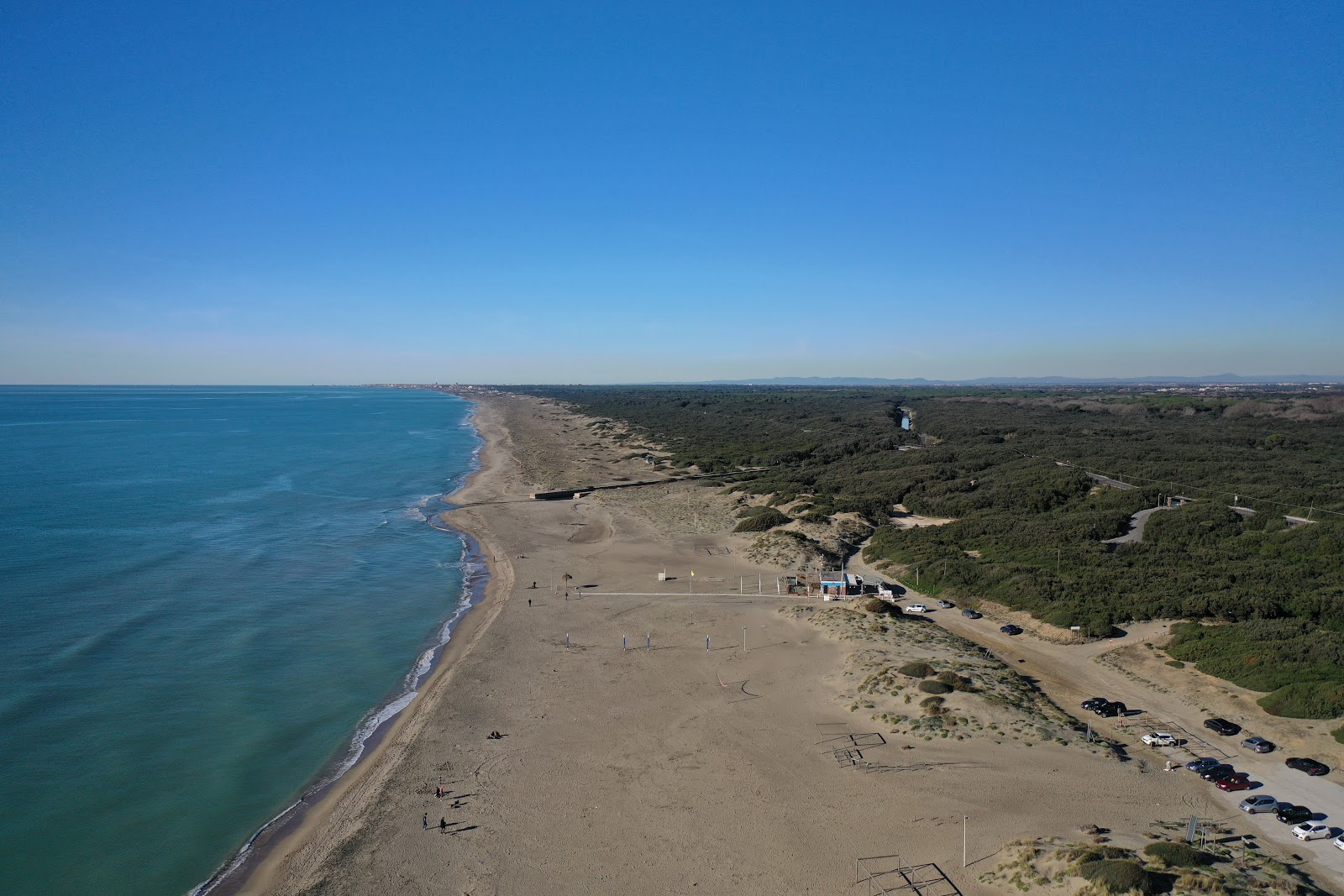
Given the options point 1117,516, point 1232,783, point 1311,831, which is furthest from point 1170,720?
point 1117,516

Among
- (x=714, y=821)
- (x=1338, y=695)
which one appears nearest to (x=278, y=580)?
(x=714, y=821)

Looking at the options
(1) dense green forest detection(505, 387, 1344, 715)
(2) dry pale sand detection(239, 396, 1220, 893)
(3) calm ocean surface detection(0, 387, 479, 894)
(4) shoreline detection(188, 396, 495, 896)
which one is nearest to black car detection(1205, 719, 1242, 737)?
(1) dense green forest detection(505, 387, 1344, 715)

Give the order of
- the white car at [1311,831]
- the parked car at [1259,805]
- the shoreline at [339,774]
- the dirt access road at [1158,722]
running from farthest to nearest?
the parked car at [1259,805] < the dirt access road at [1158,722] < the shoreline at [339,774] < the white car at [1311,831]

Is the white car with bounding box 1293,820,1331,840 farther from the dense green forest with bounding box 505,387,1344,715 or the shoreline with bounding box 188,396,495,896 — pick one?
the shoreline with bounding box 188,396,495,896

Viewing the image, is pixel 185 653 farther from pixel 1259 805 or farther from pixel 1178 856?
pixel 1259 805

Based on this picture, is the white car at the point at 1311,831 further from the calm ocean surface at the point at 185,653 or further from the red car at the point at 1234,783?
the calm ocean surface at the point at 185,653

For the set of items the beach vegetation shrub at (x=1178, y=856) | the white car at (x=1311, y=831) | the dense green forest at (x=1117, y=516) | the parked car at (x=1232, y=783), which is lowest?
the parked car at (x=1232, y=783)

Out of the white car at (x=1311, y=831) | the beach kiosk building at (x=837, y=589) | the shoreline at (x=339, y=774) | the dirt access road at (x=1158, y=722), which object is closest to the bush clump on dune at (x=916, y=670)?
the dirt access road at (x=1158, y=722)

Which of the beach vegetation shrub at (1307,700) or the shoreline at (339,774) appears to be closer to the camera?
the shoreline at (339,774)
